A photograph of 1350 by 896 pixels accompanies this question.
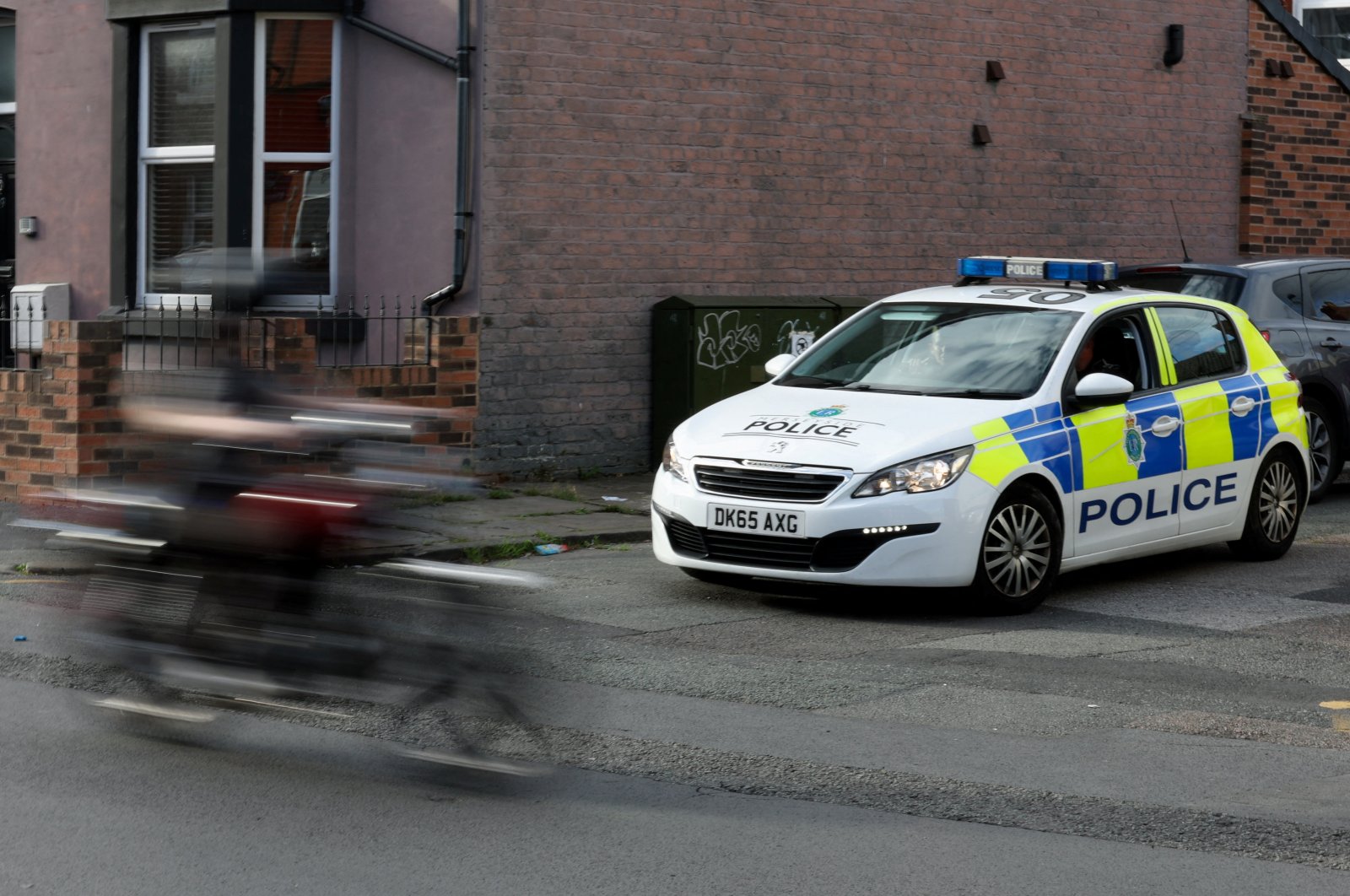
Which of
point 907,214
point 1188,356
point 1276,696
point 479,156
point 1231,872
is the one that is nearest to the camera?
point 1231,872

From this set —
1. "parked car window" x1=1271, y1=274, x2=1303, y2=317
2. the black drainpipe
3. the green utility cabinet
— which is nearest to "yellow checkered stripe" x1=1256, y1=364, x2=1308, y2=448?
"parked car window" x1=1271, y1=274, x2=1303, y2=317

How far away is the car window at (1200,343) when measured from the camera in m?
9.83

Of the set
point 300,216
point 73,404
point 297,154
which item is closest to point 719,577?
point 73,404

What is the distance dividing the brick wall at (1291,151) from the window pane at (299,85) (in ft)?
32.8

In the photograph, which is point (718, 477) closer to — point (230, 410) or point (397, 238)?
point (230, 410)

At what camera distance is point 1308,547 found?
1108cm

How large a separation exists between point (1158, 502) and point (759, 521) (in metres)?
2.35

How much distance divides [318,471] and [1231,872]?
294 cm

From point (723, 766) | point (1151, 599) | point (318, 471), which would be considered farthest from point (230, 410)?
point (1151, 599)

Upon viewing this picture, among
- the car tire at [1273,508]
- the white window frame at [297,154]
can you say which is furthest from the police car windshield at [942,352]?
the white window frame at [297,154]

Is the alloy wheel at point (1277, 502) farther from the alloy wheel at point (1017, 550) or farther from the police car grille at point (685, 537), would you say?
the police car grille at point (685, 537)

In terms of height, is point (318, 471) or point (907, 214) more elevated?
point (907, 214)

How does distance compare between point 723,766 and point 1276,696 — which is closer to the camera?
point 723,766

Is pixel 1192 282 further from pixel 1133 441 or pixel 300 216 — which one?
pixel 300 216
